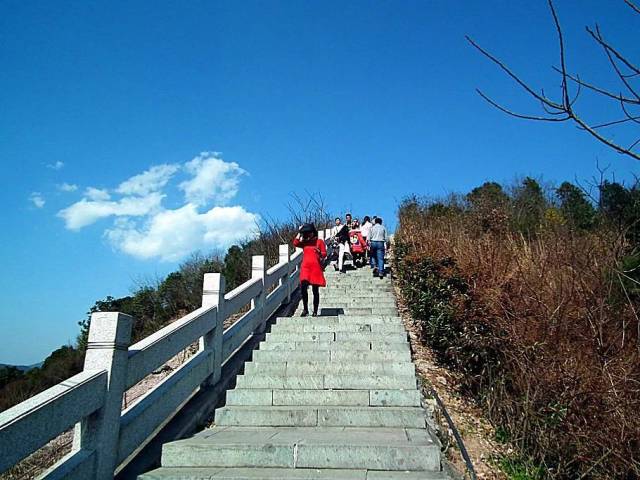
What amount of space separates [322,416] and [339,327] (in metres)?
3.04

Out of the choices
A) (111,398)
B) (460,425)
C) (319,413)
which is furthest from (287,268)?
(111,398)

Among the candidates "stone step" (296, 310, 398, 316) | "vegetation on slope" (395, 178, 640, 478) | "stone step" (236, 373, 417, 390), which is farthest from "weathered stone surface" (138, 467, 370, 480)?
"stone step" (296, 310, 398, 316)

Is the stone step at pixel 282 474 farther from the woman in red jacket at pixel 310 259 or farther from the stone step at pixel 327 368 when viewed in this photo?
the woman in red jacket at pixel 310 259

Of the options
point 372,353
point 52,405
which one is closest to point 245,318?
point 372,353

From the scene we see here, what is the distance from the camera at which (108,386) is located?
3.52 m

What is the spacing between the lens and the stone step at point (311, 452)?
382 centimetres

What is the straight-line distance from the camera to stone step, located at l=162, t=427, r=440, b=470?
12.5 ft

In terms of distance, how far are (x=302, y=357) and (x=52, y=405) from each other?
3912mm

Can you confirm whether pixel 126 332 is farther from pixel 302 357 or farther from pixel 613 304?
pixel 613 304

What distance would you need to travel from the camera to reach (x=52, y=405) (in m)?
2.88

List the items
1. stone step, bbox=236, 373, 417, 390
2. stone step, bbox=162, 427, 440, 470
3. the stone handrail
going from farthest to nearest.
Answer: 1. stone step, bbox=236, 373, 417, 390
2. stone step, bbox=162, 427, 440, 470
3. the stone handrail

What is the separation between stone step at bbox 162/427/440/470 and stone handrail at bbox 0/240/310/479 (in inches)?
18.7

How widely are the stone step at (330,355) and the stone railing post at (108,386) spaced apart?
9.85 ft

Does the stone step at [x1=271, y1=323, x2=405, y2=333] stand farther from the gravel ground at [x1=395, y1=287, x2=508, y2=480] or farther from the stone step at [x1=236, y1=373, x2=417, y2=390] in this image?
the stone step at [x1=236, y1=373, x2=417, y2=390]
